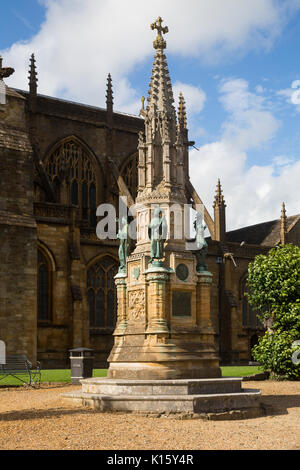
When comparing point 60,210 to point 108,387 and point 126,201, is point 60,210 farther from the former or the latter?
point 108,387

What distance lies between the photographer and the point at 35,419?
37.5 feet

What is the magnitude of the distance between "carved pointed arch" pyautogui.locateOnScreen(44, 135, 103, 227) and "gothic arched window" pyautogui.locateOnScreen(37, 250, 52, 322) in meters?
6.97

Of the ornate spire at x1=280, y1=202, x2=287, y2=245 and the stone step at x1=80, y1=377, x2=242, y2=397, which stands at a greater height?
the ornate spire at x1=280, y1=202, x2=287, y2=245

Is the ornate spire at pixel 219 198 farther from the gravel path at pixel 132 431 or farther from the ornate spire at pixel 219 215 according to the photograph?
the gravel path at pixel 132 431

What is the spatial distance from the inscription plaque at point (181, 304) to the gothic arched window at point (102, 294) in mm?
19261

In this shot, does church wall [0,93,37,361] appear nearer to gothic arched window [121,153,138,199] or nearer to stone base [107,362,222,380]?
gothic arched window [121,153,138,199]

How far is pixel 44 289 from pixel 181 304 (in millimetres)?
17305

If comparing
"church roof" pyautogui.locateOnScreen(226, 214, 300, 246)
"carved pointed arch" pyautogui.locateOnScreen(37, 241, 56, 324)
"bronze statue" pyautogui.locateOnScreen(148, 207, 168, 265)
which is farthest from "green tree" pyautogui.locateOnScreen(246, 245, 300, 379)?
"church roof" pyautogui.locateOnScreen(226, 214, 300, 246)

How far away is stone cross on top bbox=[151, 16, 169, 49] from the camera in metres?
16.0

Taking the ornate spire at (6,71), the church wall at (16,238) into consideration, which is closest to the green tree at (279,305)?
the church wall at (16,238)

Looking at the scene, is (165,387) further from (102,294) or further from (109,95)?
(109,95)

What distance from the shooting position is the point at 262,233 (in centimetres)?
4609

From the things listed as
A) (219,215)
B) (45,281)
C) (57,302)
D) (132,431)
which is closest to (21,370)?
(57,302)

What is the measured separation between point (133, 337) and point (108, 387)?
1.38 m
